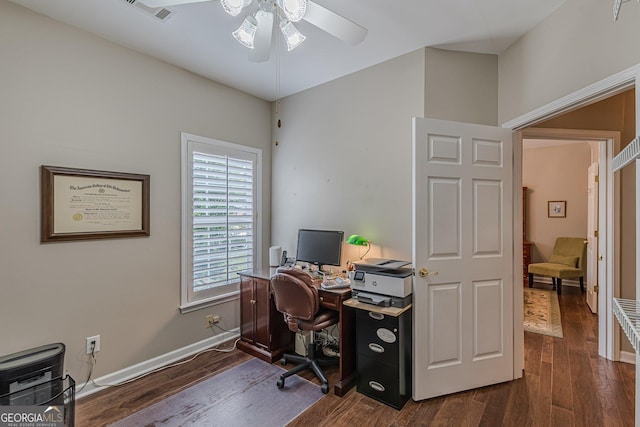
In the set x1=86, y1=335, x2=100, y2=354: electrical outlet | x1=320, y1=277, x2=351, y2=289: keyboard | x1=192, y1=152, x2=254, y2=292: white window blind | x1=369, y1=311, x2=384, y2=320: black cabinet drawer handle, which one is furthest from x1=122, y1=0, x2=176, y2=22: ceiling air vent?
x1=369, y1=311, x2=384, y2=320: black cabinet drawer handle

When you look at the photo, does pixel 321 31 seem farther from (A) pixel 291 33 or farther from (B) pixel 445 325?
(B) pixel 445 325

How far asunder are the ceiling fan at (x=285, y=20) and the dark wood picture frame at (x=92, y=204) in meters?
1.44

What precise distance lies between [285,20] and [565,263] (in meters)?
6.02

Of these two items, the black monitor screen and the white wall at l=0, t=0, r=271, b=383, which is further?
the black monitor screen

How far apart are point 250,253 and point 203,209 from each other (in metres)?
0.79

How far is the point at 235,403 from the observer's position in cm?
221

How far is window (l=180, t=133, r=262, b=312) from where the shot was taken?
2.93 meters

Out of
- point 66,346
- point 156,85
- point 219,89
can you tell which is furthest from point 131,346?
point 219,89

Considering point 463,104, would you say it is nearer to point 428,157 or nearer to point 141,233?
point 428,157

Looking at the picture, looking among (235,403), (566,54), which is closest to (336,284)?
(235,403)

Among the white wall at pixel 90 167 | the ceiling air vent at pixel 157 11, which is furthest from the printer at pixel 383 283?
the ceiling air vent at pixel 157 11

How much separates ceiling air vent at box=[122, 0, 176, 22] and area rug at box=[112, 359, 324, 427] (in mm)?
2807

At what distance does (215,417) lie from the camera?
2.05 metres

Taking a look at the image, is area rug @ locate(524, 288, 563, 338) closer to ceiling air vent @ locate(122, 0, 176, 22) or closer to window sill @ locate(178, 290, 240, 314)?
window sill @ locate(178, 290, 240, 314)
